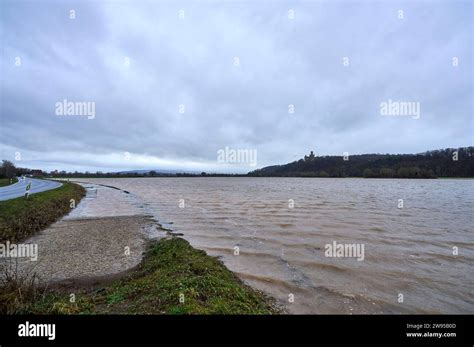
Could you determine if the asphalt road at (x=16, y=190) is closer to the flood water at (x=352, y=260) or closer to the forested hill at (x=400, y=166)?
the flood water at (x=352, y=260)

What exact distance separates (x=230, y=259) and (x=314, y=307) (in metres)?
5.52

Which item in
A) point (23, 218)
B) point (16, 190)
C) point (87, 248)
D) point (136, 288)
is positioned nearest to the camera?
point (136, 288)

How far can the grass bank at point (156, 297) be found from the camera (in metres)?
6.28

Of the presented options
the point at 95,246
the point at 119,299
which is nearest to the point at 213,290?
the point at 119,299

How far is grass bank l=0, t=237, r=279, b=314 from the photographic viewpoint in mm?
6281

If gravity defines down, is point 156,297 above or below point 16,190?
below

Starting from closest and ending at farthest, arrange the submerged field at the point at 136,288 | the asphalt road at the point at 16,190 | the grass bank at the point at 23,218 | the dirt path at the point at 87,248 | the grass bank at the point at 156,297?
the grass bank at the point at 156,297 → the submerged field at the point at 136,288 → the dirt path at the point at 87,248 → the grass bank at the point at 23,218 → the asphalt road at the point at 16,190

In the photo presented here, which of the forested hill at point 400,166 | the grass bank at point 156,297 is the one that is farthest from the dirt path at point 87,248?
the forested hill at point 400,166

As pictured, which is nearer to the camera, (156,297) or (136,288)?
(156,297)

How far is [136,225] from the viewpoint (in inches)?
832

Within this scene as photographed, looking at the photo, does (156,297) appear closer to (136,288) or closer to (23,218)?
(136,288)

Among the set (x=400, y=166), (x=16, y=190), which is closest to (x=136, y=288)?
(x=16, y=190)

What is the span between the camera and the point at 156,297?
6945 mm
